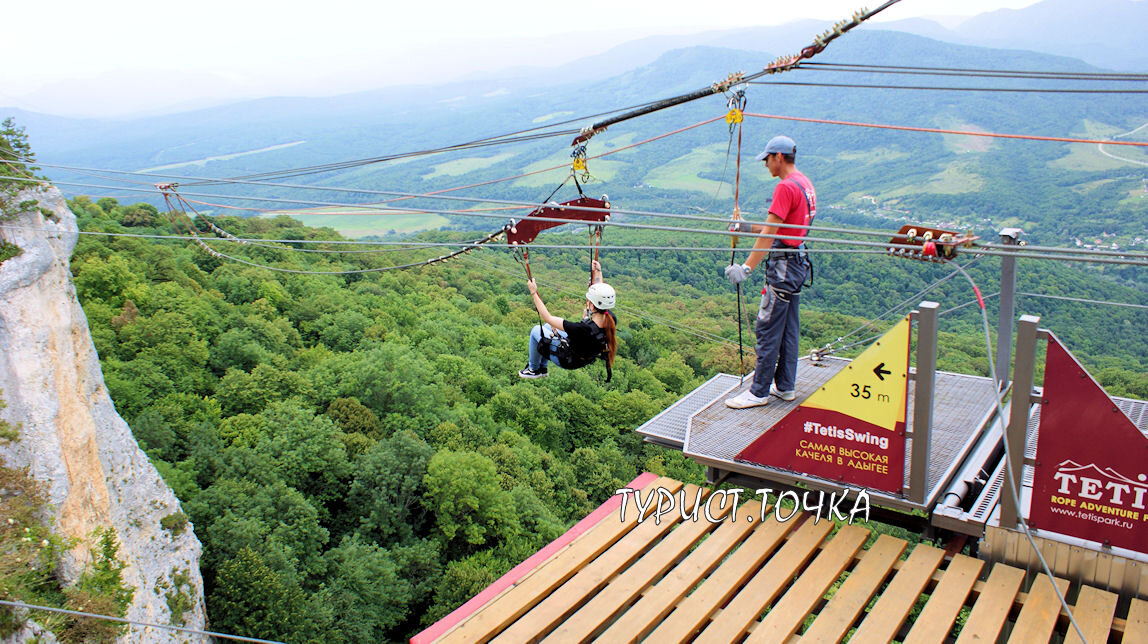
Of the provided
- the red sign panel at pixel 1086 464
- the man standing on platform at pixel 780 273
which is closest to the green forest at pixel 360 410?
the man standing on platform at pixel 780 273

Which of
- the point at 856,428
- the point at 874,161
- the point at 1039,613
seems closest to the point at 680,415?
the point at 856,428

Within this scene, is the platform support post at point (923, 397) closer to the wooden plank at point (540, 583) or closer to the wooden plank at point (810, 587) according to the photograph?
the wooden plank at point (810, 587)

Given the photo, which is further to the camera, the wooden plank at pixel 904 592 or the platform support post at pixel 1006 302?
the platform support post at pixel 1006 302

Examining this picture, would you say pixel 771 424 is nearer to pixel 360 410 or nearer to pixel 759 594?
pixel 759 594

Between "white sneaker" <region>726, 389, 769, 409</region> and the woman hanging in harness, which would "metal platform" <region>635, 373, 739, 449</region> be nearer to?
"white sneaker" <region>726, 389, 769, 409</region>

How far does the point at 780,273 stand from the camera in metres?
6.57

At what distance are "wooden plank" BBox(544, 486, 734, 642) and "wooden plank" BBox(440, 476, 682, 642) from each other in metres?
0.28

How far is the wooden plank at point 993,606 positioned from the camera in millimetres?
4098

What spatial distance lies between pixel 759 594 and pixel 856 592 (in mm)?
610

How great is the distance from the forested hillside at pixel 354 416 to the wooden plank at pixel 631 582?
24.8 feet

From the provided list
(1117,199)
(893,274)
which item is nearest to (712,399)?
(893,274)

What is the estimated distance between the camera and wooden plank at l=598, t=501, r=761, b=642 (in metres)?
4.34

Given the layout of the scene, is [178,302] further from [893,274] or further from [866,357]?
[893,274]

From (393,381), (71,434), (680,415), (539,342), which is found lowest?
(393,381)
